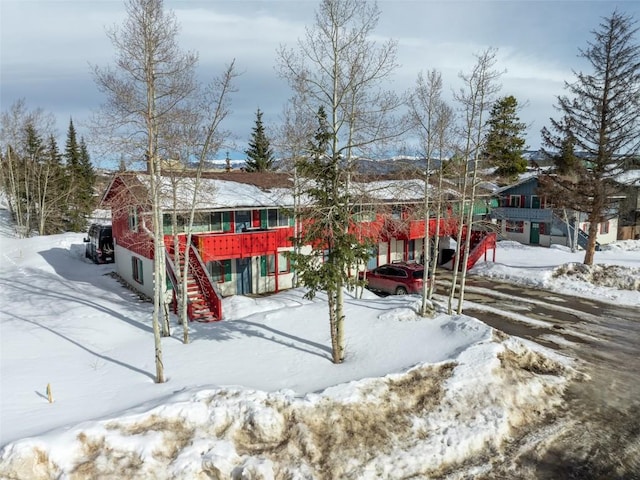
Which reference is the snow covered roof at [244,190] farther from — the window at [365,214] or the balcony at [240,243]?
the balcony at [240,243]

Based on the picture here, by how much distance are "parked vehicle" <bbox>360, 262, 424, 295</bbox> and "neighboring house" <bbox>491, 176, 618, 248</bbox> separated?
17925 mm

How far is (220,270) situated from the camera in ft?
79.3

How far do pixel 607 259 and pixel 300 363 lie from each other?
28.6 meters

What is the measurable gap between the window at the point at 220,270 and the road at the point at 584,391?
42.9 ft

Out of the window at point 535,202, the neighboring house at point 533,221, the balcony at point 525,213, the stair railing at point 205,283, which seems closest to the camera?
the stair railing at point 205,283

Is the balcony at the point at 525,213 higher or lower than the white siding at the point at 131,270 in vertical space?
higher

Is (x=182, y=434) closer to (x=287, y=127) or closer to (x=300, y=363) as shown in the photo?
(x=300, y=363)


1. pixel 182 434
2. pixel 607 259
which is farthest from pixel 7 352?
pixel 607 259

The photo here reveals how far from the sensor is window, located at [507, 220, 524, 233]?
142ft

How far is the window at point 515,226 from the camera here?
142 ft

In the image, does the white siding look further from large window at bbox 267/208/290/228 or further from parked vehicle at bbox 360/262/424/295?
parked vehicle at bbox 360/262/424/295

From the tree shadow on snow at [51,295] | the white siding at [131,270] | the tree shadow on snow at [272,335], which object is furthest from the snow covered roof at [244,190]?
the tree shadow on snow at [51,295]

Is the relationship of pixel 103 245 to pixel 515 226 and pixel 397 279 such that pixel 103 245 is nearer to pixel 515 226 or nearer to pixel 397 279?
pixel 397 279

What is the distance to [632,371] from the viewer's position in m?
14.1
